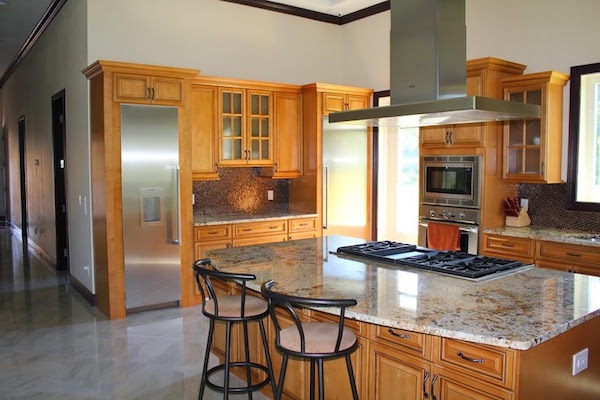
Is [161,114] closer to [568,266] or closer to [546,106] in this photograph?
[546,106]

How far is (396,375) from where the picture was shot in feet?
7.91

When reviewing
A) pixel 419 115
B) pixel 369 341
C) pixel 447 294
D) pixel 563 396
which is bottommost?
pixel 563 396

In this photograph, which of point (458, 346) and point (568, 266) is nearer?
point (458, 346)

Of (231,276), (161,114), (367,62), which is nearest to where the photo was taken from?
(231,276)

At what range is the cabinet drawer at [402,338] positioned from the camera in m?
2.29

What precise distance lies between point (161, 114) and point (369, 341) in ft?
11.1

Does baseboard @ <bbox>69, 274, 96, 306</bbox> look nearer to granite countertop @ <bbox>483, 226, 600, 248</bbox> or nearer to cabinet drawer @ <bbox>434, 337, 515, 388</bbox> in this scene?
granite countertop @ <bbox>483, 226, 600, 248</bbox>

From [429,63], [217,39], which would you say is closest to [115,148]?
[217,39]

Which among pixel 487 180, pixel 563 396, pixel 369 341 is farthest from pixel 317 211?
pixel 563 396

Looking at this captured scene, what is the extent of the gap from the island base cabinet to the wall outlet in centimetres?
68

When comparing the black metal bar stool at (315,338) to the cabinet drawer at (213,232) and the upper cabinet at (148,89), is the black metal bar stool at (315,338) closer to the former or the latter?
the cabinet drawer at (213,232)

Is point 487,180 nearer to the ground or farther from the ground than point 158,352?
farther from the ground

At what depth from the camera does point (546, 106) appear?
465cm

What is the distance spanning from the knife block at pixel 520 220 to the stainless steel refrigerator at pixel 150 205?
10.5 ft
